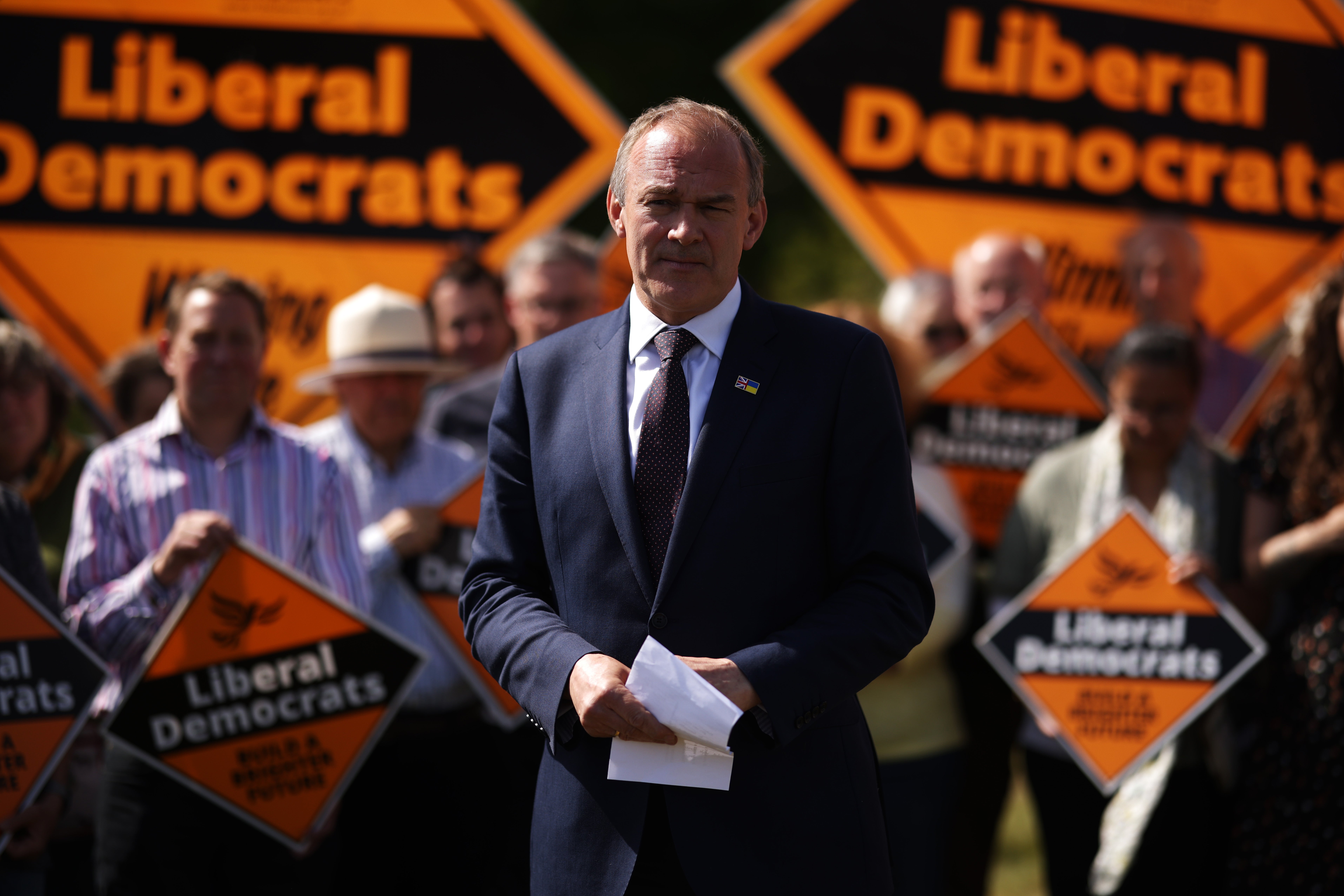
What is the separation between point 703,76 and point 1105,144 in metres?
10.4

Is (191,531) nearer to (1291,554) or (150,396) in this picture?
(150,396)

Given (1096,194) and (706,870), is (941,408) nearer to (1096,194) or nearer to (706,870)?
(1096,194)

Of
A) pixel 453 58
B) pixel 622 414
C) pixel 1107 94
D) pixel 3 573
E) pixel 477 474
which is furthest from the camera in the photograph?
pixel 1107 94

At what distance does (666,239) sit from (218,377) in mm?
1882

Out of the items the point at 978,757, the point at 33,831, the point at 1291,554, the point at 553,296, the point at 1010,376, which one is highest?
the point at 553,296

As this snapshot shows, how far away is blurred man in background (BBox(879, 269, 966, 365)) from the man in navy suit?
11.7ft

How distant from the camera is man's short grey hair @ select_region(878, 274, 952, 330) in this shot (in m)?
5.76

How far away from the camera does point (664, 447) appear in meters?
2.15

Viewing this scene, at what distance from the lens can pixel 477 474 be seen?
405 cm

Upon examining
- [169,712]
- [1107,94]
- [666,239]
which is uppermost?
[1107,94]

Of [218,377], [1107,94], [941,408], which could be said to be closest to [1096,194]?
→ [1107,94]

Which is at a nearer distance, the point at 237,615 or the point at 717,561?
the point at 717,561

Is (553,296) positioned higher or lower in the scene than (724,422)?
higher

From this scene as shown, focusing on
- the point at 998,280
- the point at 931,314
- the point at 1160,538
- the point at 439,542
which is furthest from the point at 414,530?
the point at 931,314
